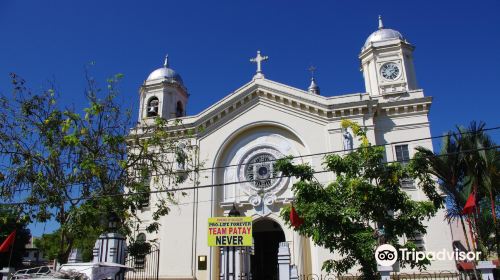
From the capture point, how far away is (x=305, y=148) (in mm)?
22359

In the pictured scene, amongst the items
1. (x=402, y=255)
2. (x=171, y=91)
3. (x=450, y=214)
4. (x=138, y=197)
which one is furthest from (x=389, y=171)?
(x=171, y=91)

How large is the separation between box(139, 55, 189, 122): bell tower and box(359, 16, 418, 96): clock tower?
1229 cm

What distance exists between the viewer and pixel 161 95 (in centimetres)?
2705

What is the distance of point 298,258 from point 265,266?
3546 millimetres

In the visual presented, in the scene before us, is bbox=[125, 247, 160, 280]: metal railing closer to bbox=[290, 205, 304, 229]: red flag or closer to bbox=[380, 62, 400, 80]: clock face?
bbox=[290, 205, 304, 229]: red flag

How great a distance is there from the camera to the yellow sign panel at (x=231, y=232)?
14.1 metres

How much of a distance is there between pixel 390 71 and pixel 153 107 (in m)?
14.8

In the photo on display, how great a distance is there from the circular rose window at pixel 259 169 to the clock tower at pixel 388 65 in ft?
23.8

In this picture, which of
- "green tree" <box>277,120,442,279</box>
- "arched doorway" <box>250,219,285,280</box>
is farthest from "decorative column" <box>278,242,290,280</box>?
"arched doorway" <box>250,219,285,280</box>

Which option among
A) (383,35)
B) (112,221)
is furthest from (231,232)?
(383,35)

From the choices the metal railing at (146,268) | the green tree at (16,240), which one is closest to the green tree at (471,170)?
the metal railing at (146,268)

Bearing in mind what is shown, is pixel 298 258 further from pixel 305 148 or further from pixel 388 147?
pixel 388 147

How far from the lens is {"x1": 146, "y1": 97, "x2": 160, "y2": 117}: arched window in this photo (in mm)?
26922

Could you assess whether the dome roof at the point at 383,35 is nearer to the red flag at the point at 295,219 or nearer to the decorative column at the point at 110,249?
the red flag at the point at 295,219
